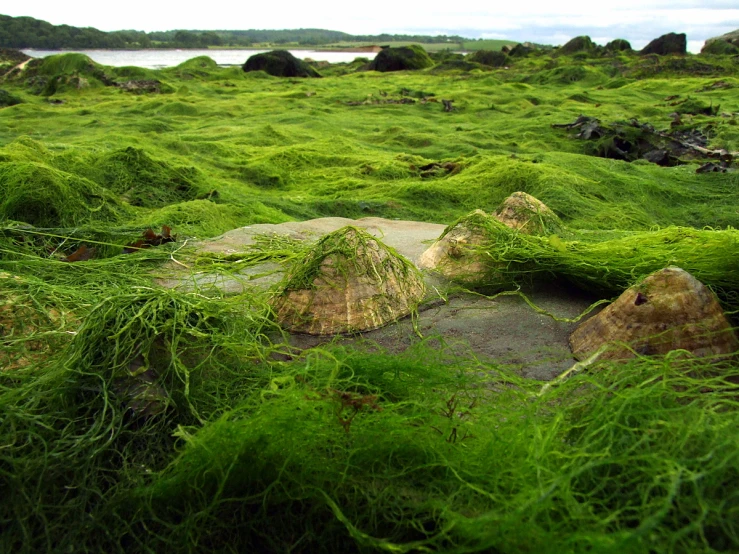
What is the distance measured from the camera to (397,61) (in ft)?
98.9

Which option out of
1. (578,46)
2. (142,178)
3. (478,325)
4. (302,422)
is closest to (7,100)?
(142,178)

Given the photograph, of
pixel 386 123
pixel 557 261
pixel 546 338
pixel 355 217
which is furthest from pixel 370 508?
pixel 386 123

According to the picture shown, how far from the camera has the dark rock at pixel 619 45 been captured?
31266 mm

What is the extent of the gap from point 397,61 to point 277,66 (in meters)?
6.78

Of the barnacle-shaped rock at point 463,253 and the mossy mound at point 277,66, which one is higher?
the barnacle-shaped rock at point 463,253

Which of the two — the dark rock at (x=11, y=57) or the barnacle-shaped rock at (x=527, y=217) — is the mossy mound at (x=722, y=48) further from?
the dark rock at (x=11, y=57)

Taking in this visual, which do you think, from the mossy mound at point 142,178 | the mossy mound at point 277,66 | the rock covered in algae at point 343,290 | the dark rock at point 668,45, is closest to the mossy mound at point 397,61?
the mossy mound at point 277,66

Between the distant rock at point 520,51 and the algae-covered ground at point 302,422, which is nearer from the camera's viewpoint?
the algae-covered ground at point 302,422

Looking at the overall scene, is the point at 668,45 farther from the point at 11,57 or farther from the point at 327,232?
the point at 327,232

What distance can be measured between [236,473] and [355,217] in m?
4.94

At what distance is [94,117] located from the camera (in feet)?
41.0

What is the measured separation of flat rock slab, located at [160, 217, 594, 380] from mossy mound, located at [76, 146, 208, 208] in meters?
2.74

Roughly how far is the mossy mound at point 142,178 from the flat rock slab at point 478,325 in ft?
9.00

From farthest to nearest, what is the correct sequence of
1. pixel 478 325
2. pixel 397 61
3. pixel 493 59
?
1. pixel 397 61
2. pixel 493 59
3. pixel 478 325
